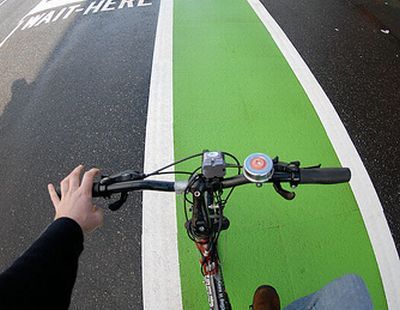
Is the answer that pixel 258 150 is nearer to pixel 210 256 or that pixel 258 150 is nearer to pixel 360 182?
pixel 360 182

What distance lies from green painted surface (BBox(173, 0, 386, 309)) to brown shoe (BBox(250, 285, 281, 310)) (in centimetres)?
18

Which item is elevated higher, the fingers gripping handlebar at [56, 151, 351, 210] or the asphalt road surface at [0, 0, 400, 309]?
the fingers gripping handlebar at [56, 151, 351, 210]

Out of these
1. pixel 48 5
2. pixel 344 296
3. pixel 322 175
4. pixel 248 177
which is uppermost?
pixel 48 5

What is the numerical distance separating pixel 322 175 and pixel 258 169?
1.05ft

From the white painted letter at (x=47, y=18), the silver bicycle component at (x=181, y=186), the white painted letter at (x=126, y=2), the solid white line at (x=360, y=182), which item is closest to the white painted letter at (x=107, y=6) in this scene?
the white painted letter at (x=126, y=2)

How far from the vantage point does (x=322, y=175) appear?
4.76 ft

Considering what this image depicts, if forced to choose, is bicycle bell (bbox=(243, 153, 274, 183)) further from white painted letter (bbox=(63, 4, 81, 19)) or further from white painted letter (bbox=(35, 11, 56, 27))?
white painted letter (bbox=(35, 11, 56, 27))

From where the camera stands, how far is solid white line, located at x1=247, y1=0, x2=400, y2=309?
2.56 m

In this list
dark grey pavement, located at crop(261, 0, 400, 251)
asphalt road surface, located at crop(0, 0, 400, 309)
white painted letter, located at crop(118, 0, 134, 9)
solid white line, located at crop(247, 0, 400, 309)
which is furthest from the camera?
white painted letter, located at crop(118, 0, 134, 9)

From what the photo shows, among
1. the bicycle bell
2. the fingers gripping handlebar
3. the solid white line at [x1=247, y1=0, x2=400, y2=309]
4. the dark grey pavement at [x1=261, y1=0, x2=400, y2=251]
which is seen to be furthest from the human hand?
the dark grey pavement at [x1=261, y1=0, x2=400, y2=251]

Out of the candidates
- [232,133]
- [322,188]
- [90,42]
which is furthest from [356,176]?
[90,42]

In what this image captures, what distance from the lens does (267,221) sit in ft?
9.46

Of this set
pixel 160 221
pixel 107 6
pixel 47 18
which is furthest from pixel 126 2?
pixel 160 221

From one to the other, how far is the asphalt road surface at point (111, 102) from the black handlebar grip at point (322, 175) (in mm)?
1726
